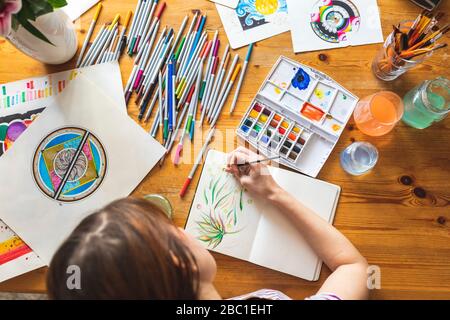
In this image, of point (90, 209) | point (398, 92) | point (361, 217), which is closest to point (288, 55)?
point (398, 92)

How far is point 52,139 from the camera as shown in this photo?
0.74 meters

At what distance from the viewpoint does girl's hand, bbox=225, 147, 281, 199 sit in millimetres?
730

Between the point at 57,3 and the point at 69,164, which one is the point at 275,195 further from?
the point at 57,3

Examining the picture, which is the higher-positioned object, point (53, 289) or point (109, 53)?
point (109, 53)

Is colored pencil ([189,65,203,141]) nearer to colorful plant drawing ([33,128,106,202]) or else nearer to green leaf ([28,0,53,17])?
colorful plant drawing ([33,128,106,202])

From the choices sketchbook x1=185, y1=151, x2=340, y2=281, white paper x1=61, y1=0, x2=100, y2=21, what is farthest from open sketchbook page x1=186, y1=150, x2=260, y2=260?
white paper x1=61, y1=0, x2=100, y2=21

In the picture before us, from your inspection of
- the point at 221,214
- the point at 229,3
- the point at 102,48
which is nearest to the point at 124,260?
the point at 221,214

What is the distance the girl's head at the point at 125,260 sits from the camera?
19.9 inches

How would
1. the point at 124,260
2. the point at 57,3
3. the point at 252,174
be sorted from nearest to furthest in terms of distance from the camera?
the point at 124,260, the point at 57,3, the point at 252,174

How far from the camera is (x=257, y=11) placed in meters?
0.80

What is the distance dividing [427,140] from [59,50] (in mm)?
777

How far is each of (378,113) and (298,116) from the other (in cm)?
17

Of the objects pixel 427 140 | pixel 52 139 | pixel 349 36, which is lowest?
pixel 52 139

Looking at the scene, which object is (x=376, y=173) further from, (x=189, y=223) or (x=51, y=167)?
(x=51, y=167)
